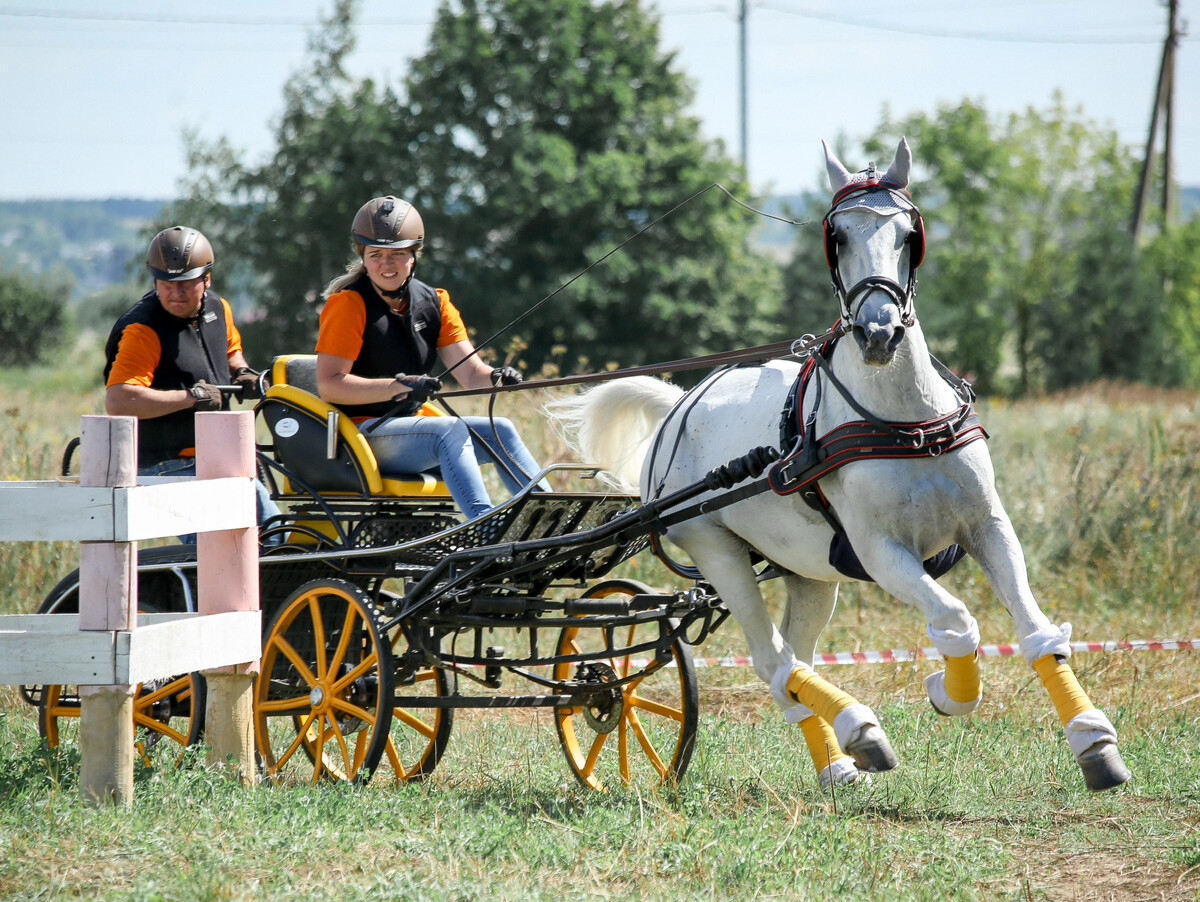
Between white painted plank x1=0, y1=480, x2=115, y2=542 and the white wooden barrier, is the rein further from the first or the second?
white painted plank x1=0, y1=480, x2=115, y2=542

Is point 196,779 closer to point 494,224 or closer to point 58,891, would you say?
point 58,891

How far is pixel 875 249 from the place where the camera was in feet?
12.4

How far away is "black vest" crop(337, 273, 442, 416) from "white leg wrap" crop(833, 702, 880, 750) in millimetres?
2335

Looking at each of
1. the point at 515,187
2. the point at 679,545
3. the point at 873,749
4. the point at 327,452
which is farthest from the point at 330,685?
the point at 515,187

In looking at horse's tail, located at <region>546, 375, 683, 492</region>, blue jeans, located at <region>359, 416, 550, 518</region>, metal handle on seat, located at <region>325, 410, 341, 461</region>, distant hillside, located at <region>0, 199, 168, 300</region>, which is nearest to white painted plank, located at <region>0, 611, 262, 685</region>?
metal handle on seat, located at <region>325, 410, 341, 461</region>

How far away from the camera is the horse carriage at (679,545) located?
3.89 meters

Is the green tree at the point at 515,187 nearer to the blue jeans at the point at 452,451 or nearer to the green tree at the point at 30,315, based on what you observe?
the green tree at the point at 30,315

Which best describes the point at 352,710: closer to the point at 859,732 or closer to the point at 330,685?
the point at 330,685

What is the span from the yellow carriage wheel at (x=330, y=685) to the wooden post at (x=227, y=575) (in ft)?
0.98

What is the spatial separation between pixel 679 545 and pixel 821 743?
960 millimetres

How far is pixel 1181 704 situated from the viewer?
5914 mm

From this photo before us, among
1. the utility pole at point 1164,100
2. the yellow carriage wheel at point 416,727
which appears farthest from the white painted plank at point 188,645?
the utility pole at point 1164,100

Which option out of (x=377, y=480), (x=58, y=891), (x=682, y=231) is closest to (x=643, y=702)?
(x=377, y=480)

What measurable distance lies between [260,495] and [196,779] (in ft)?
4.98
